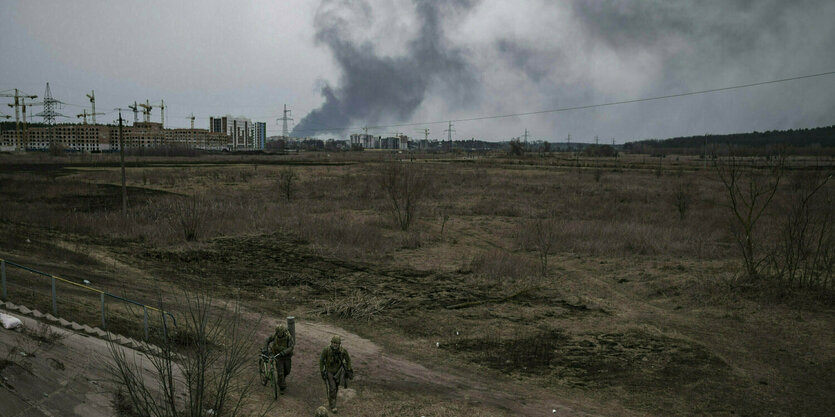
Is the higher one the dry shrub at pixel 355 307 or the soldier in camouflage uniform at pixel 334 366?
the soldier in camouflage uniform at pixel 334 366

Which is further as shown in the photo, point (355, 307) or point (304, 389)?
point (355, 307)

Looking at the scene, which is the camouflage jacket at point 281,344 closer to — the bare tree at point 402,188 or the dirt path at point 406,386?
the dirt path at point 406,386

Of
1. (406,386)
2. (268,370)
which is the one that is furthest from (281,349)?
(406,386)

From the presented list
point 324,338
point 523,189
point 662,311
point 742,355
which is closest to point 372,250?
point 324,338

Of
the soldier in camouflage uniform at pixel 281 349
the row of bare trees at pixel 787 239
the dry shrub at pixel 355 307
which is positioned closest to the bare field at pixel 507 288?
the dry shrub at pixel 355 307

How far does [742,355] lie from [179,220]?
25902mm

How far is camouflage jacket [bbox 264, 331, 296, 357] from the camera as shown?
390 inches

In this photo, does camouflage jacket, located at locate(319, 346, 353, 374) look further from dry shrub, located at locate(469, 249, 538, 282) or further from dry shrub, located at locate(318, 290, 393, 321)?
dry shrub, located at locate(469, 249, 538, 282)

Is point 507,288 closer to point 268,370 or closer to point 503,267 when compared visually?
point 503,267

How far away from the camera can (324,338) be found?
13406 mm

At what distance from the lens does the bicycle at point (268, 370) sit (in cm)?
991

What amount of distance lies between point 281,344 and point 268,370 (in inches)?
25.2

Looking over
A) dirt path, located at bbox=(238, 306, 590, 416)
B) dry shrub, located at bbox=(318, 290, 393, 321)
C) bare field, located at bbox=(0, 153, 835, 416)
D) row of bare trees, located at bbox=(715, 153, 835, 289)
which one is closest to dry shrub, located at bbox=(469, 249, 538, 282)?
bare field, located at bbox=(0, 153, 835, 416)

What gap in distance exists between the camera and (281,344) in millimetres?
9938
